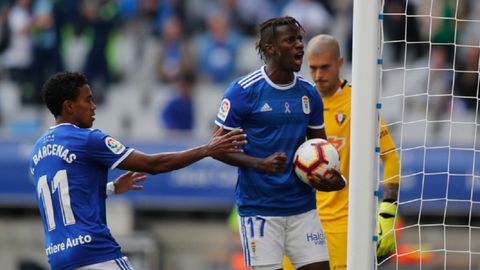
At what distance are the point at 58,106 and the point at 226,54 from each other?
917 centimetres

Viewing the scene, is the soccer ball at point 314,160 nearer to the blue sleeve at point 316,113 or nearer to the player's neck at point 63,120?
the blue sleeve at point 316,113

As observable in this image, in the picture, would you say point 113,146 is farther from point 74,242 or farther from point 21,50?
point 21,50

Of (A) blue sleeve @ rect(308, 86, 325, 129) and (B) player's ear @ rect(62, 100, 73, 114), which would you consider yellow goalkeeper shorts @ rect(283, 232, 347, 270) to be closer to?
(A) blue sleeve @ rect(308, 86, 325, 129)

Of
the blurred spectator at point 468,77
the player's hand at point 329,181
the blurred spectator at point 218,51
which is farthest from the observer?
the blurred spectator at point 218,51

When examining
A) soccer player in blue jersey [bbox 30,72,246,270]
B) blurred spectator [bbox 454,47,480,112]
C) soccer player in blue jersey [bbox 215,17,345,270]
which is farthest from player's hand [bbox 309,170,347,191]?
blurred spectator [bbox 454,47,480,112]

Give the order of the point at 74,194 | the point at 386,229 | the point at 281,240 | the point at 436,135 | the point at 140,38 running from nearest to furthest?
the point at 74,194
the point at 281,240
the point at 386,229
the point at 436,135
the point at 140,38

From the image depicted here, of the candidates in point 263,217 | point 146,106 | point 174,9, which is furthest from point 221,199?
point 263,217

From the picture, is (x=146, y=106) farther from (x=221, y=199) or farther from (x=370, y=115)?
(x=370, y=115)

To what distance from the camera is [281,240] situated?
6789 mm

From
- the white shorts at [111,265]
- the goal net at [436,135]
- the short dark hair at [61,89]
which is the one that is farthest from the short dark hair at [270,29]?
the goal net at [436,135]

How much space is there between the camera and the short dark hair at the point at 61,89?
6.25 m

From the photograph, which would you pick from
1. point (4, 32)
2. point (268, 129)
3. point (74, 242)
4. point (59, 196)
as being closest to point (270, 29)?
point (268, 129)

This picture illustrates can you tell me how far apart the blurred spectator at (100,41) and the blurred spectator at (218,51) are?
1.30 metres

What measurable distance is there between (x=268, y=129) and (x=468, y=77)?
7127 millimetres
